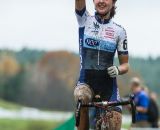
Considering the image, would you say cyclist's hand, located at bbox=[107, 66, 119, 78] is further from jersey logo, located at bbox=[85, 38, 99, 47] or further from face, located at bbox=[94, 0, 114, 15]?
face, located at bbox=[94, 0, 114, 15]

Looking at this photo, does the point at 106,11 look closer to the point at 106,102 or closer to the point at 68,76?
the point at 106,102

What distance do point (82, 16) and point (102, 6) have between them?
25 cm

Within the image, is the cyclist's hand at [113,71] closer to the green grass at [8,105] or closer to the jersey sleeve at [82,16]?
the jersey sleeve at [82,16]

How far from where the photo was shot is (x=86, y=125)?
9.12 metres

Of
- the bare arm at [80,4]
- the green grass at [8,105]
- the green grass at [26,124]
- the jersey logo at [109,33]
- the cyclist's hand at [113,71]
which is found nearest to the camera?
the cyclist's hand at [113,71]

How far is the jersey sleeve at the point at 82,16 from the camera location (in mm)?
9188

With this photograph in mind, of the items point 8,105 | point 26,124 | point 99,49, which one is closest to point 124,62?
point 99,49

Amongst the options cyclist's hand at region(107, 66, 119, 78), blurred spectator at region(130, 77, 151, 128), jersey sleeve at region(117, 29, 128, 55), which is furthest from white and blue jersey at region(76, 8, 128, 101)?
blurred spectator at region(130, 77, 151, 128)

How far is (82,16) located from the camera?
9.20m

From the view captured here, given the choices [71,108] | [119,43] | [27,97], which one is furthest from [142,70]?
[119,43]

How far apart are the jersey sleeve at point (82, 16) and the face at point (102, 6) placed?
0.45 ft

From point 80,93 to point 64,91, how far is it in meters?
18.3

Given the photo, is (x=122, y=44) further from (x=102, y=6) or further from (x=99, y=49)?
(x=102, y=6)

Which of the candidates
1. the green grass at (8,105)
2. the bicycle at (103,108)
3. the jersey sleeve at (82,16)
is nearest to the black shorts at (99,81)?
the bicycle at (103,108)
